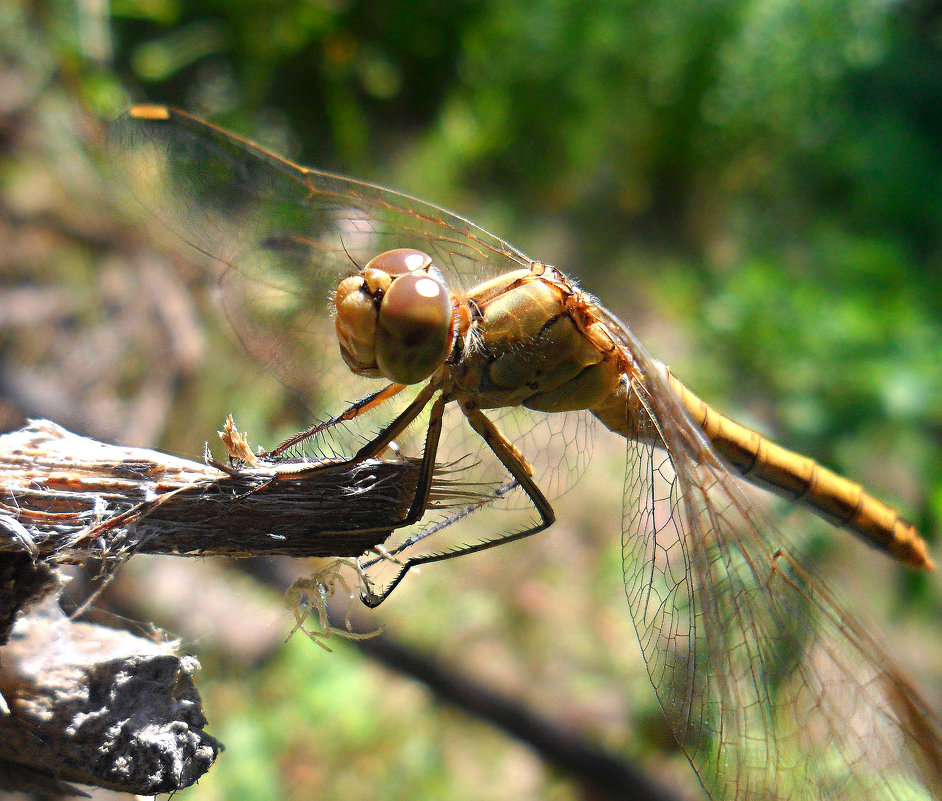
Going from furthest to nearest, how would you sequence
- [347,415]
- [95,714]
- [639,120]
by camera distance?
[639,120]
[347,415]
[95,714]

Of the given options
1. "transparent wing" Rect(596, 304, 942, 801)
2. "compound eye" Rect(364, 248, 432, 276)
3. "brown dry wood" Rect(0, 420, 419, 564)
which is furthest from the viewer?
"compound eye" Rect(364, 248, 432, 276)

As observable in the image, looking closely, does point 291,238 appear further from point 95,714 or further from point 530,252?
point 530,252

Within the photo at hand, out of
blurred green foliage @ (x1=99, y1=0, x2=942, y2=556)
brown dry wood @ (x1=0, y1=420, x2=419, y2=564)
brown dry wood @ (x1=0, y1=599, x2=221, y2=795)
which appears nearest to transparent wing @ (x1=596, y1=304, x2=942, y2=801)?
brown dry wood @ (x1=0, y1=420, x2=419, y2=564)

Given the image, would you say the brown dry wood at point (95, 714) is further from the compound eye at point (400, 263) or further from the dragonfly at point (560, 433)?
the compound eye at point (400, 263)

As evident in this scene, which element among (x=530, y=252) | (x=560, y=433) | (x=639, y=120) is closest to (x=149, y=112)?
(x=560, y=433)

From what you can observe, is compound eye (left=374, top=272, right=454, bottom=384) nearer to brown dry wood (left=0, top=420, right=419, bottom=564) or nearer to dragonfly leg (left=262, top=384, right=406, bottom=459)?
dragonfly leg (left=262, top=384, right=406, bottom=459)

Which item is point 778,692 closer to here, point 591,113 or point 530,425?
point 530,425

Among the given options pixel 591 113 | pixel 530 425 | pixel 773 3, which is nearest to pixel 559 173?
pixel 591 113
